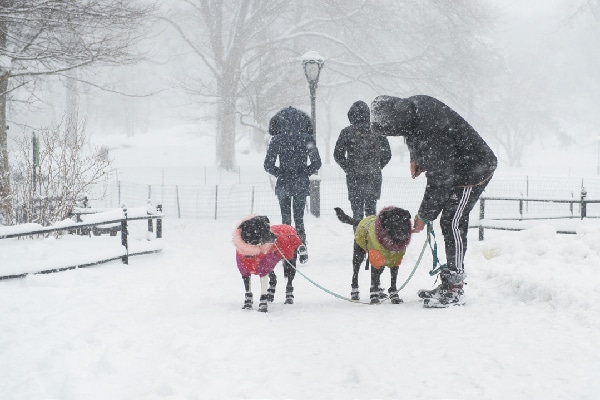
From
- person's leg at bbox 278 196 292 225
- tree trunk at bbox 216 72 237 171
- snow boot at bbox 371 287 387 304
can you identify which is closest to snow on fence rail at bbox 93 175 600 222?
tree trunk at bbox 216 72 237 171

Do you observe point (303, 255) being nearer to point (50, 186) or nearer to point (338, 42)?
point (50, 186)

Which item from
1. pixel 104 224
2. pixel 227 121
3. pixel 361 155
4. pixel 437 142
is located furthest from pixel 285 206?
pixel 227 121

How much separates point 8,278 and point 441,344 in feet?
15.0

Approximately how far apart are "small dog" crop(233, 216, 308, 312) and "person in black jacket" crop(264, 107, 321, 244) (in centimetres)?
207

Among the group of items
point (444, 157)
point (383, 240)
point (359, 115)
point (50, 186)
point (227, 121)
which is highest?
point (227, 121)

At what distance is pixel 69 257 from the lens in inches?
261

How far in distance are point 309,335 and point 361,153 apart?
12.1 feet

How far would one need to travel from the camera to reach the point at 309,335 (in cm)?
456

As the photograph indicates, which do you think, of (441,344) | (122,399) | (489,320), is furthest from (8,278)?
(489,320)

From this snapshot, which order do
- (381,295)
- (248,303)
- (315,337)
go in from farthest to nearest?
(381,295), (248,303), (315,337)

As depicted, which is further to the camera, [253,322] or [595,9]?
[595,9]

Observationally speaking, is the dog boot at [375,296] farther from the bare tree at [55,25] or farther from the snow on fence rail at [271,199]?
the snow on fence rail at [271,199]

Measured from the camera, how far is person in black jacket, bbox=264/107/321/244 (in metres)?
7.52

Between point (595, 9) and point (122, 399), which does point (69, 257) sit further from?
point (595, 9)
